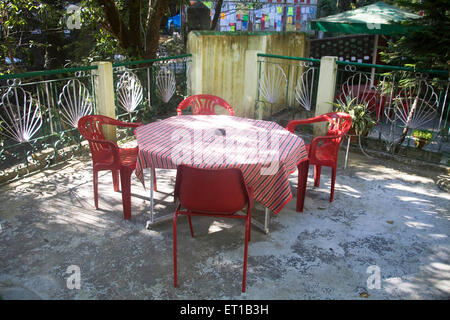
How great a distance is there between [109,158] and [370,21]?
5.28 metres

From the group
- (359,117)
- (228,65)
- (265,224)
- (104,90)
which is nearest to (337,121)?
(359,117)

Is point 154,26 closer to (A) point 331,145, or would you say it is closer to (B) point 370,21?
(B) point 370,21

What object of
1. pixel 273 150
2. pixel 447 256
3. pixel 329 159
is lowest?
pixel 447 256

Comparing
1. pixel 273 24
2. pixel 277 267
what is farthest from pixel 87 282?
pixel 273 24

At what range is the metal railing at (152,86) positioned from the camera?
5.77m

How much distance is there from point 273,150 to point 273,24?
359 inches

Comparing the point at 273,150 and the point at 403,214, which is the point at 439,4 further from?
the point at 273,150

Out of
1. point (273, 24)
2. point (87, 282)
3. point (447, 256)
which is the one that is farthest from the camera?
point (273, 24)

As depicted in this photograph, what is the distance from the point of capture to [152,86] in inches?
252

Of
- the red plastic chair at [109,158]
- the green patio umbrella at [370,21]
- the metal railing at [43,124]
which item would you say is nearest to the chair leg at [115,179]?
the red plastic chair at [109,158]

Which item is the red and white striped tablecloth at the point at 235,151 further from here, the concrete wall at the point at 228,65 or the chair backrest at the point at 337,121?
the concrete wall at the point at 228,65
